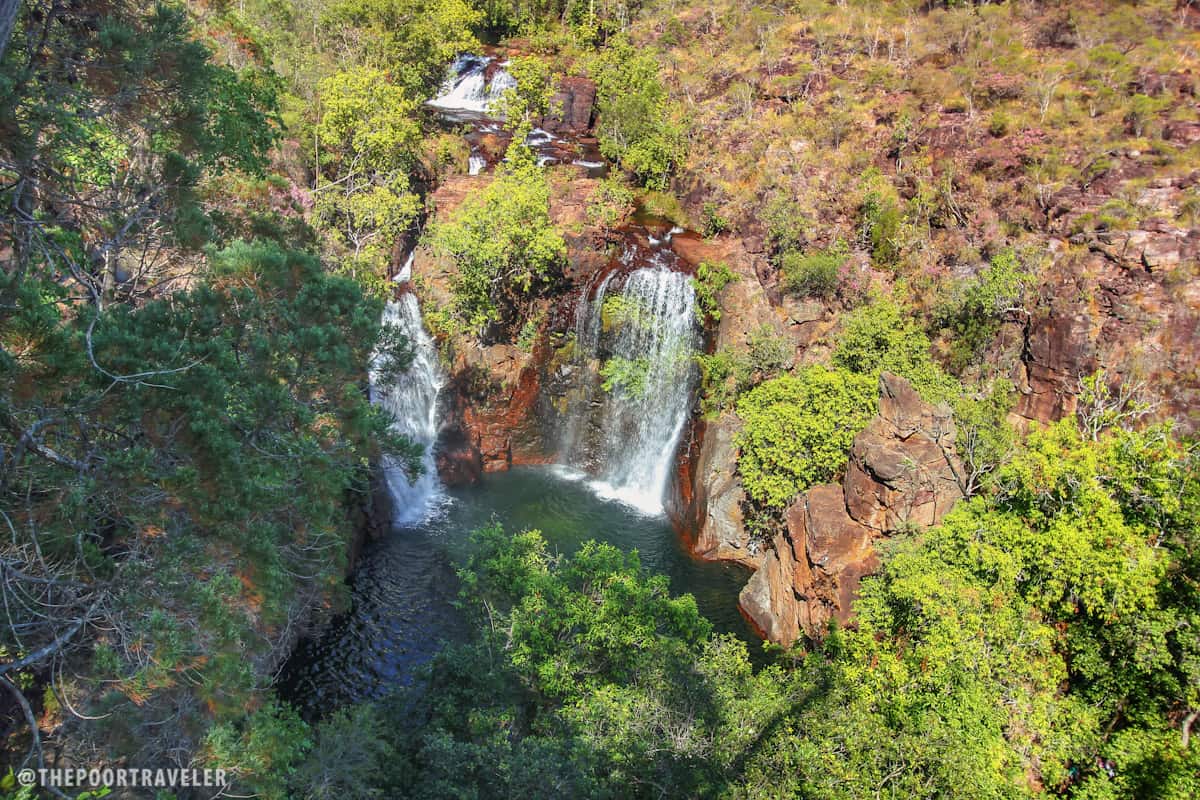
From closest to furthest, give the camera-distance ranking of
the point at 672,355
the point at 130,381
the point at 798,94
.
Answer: the point at 130,381 → the point at 672,355 → the point at 798,94

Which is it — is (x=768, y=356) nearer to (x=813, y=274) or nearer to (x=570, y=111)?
(x=813, y=274)

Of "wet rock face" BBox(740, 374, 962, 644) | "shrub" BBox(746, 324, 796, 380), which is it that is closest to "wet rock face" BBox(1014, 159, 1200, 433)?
"wet rock face" BBox(740, 374, 962, 644)

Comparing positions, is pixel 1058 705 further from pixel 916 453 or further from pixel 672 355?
pixel 672 355

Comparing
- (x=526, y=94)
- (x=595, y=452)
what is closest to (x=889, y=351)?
(x=595, y=452)

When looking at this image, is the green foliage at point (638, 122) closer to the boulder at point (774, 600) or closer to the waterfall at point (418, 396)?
the waterfall at point (418, 396)

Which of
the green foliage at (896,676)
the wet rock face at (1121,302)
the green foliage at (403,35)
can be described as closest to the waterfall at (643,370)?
the wet rock face at (1121,302)

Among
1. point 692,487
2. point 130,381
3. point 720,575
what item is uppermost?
point 130,381

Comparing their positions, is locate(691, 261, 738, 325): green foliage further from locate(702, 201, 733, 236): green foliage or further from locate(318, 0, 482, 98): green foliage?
locate(318, 0, 482, 98): green foliage

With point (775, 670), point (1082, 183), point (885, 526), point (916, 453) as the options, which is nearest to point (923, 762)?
point (775, 670)
